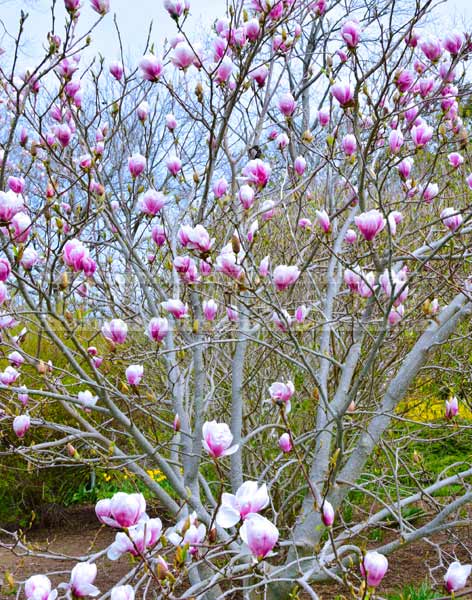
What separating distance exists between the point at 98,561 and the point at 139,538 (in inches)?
122

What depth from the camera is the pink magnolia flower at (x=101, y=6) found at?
2.35 meters

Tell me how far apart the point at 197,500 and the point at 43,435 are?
2556mm

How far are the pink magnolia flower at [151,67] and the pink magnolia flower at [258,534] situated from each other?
157 centimetres

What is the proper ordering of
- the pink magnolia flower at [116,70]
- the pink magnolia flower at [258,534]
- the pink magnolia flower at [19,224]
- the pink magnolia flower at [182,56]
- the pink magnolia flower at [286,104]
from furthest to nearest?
the pink magnolia flower at [116,70] → the pink magnolia flower at [286,104] → the pink magnolia flower at [182,56] → the pink magnolia flower at [19,224] → the pink magnolia flower at [258,534]

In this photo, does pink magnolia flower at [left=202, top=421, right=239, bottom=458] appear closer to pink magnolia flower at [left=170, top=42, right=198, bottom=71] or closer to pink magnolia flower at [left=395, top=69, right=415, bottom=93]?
pink magnolia flower at [left=170, top=42, right=198, bottom=71]

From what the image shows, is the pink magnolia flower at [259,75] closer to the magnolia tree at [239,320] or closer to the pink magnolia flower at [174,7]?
the magnolia tree at [239,320]

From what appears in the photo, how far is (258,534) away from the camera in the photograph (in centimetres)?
120

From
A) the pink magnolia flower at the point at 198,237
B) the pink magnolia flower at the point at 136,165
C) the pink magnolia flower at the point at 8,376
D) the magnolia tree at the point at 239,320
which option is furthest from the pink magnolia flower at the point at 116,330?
the pink magnolia flower at the point at 136,165

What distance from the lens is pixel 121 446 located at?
Answer: 190 inches

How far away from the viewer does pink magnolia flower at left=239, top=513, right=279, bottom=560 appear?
1199 millimetres

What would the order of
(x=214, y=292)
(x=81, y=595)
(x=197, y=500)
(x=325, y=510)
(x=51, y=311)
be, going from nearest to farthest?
(x=81, y=595), (x=325, y=510), (x=51, y=311), (x=197, y=500), (x=214, y=292)

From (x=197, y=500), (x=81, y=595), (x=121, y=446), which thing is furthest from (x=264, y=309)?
(x=121, y=446)

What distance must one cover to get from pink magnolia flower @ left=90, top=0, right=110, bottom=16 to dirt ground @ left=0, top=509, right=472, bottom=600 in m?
2.08

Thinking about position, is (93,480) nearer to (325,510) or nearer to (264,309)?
(264,309)
